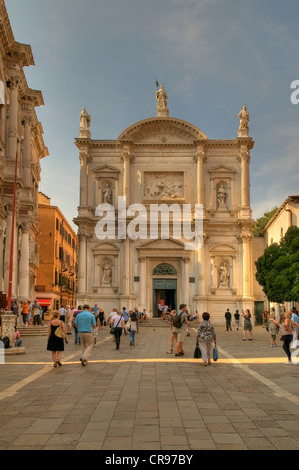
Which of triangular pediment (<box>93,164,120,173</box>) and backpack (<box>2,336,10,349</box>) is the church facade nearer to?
triangular pediment (<box>93,164,120,173</box>)

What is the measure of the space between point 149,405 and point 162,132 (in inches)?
1471

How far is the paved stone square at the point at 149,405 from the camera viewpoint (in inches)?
269

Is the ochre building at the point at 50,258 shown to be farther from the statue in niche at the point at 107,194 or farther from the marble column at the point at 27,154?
the marble column at the point at 27,154

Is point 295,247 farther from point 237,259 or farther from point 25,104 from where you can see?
point 25,104

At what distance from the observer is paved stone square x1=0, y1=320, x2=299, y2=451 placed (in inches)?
269

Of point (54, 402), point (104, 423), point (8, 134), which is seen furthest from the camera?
point (8, 134)

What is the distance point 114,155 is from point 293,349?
92.6ft

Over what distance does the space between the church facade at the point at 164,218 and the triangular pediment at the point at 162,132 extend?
0.09 metres

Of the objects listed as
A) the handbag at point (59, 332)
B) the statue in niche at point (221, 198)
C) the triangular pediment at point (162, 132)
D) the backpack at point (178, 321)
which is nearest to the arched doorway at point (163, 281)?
the statue in niche at point (221, 198)

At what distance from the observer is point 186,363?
16.0 m

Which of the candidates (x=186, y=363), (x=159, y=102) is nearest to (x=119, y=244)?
(x=159, y=102)

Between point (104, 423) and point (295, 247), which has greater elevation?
point (295, 247)

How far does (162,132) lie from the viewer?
4466 centimetres

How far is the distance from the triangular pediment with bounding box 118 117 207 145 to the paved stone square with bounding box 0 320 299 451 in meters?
30.0
